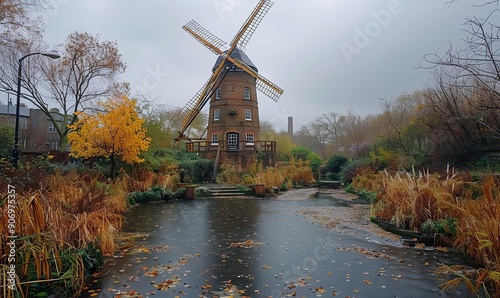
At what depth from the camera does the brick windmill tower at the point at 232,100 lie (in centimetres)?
2859


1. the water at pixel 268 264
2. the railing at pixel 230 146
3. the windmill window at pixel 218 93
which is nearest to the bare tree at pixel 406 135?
the railing at pixel 230 146

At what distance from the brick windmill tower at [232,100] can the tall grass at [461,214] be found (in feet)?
60.6

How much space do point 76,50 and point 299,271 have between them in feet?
82.4

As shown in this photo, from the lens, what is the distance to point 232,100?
2945 cm

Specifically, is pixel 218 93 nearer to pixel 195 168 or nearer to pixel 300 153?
pixel 195 168

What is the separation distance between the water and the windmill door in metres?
19.6

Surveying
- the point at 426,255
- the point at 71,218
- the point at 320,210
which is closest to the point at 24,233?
the point at 71,218

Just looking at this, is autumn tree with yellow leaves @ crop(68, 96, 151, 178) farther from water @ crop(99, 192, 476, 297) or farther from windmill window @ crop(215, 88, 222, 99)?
windmill window @ crop(215, 88, 222, 99)

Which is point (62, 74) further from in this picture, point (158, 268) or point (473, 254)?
point (473, 254)

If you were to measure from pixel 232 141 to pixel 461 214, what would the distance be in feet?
74.9

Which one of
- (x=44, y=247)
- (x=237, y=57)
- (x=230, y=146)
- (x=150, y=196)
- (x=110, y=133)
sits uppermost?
(x=237, y=57)

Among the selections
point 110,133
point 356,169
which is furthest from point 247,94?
point 110,133

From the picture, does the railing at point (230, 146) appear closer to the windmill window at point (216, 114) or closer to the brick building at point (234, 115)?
the brick building at point (234, 115)

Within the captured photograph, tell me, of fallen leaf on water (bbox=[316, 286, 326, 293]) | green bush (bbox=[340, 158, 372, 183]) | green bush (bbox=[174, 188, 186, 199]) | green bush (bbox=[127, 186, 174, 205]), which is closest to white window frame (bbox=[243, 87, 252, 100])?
green bush (bbox=[340, 158, 372, 183])
